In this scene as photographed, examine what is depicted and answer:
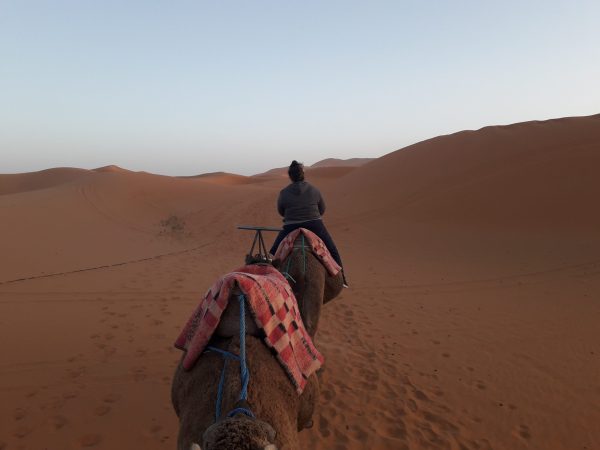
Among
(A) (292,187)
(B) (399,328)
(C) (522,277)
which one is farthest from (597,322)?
(A) (292,187)

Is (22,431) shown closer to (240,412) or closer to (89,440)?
(89,440)

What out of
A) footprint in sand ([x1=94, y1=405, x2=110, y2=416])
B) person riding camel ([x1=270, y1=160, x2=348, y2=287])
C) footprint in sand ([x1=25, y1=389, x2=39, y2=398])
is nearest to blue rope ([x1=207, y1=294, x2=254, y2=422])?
person riding camel ([x1=270, y1=160, x2=348, y2=287])

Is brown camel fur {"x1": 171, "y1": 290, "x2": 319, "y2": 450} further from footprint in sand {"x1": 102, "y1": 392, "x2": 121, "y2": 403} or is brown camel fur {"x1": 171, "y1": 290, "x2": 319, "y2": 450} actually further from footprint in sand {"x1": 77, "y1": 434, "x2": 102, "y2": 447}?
footprint in sand {"x1": 102, "y1": 392, "x2": 121, "y2": 403}

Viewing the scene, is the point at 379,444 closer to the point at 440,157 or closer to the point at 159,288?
the point at 159,288

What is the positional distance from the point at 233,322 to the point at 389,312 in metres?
5.74

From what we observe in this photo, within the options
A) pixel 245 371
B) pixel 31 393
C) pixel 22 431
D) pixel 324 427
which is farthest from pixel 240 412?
pixel 31 393

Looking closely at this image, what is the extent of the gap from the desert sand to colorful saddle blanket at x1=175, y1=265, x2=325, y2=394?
5.81ft

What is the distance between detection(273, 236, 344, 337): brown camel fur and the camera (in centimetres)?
354

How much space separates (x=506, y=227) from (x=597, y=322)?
7.17 meters

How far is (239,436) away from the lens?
1406mm

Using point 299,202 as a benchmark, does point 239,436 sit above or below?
below

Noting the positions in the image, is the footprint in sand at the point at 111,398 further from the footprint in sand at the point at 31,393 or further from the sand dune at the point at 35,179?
the sand dune at the point at 35,179

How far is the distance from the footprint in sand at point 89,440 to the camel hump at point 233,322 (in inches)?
99.5

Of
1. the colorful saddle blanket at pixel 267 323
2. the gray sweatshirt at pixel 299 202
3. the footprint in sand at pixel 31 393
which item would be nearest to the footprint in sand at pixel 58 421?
the footprint in sand at pixel 31 393
